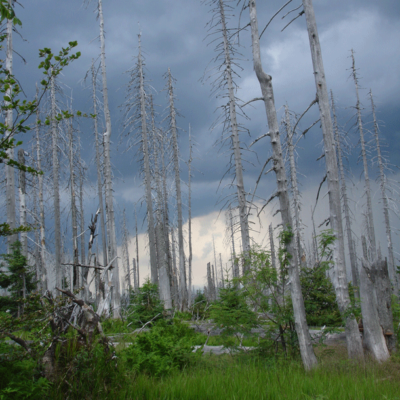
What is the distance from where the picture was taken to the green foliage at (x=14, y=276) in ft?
48.7

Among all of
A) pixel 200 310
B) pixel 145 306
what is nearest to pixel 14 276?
pixel 145 306

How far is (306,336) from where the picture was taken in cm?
641

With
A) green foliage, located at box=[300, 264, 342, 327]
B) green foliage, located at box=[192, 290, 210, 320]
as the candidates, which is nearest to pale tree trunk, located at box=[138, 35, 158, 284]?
green foliage, located at box=[192, 290, 210, 320]

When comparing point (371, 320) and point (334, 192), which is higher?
point (334, 192)

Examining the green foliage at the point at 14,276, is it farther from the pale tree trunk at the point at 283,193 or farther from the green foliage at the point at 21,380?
the pale tree trunk at the point at 283,193

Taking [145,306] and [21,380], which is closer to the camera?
[21,380]

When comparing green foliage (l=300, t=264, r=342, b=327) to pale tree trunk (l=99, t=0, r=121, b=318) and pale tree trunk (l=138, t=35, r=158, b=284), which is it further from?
pale tree trunk (l=138, t=35, r=158, b=284)

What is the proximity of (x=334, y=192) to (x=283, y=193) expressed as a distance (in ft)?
5.06

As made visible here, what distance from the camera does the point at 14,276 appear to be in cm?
1573

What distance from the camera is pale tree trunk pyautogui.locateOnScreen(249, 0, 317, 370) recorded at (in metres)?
6.37

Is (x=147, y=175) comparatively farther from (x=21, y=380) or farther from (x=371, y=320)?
(x=21, y=380)

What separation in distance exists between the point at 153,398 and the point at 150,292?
785cm

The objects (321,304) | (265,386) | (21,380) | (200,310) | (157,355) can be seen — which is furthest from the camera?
(200,310)

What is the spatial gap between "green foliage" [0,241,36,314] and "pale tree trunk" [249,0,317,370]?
1210cm
